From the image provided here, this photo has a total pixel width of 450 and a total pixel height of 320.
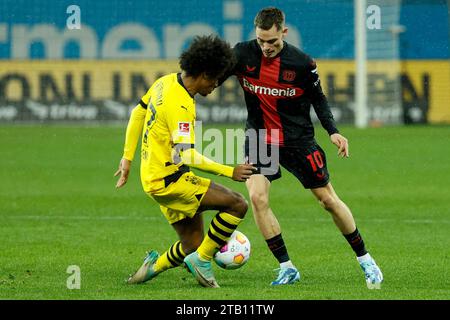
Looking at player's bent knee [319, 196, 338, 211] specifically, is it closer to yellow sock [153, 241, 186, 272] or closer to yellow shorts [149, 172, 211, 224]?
yellow shorts [149, 172, 211, 224]

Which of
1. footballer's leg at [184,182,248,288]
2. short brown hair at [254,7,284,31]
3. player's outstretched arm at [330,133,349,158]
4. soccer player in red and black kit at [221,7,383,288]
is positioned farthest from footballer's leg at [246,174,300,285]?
short brown hair at [254,7,284,31]

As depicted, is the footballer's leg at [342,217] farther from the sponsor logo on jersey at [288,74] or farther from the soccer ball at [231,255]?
the sponsor logo on jersey at [288,74]

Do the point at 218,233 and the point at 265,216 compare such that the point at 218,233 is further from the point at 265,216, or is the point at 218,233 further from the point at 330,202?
the point at 330,202

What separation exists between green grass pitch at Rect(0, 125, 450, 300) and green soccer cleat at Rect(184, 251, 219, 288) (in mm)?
93

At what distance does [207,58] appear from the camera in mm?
8031

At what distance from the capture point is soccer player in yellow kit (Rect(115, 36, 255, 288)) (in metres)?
7.95

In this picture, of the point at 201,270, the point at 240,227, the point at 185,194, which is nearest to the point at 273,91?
the point at 185,194

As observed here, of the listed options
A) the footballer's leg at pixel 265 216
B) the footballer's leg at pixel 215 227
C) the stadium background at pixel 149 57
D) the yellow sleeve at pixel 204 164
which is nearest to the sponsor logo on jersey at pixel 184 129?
the yellow sleeve at pixel 204 164

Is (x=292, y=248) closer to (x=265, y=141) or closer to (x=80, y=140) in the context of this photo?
(x=265, y=141)

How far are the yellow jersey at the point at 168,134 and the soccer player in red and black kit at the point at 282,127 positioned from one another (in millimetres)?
809

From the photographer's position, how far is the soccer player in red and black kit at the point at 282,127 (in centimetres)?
868

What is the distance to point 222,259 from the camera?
864cm
